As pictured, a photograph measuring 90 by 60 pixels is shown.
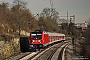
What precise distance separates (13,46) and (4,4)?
24.5m

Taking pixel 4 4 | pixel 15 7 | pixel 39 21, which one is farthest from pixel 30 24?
pixel 39 21

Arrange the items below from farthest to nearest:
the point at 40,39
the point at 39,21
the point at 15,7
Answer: the point at 39,21 < the point at 15,7 < the point at 40,39

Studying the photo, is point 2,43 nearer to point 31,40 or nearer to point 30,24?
point 31,40

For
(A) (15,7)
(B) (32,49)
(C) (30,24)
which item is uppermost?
(A) (15,7)

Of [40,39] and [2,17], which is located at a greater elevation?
[2,17]

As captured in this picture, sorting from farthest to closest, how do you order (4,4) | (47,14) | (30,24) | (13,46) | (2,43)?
(47,14), (30,24), (4,4), (13,46), (2,43)

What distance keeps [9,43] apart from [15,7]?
99.5ft

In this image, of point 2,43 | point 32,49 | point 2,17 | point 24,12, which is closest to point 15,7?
point 24,12

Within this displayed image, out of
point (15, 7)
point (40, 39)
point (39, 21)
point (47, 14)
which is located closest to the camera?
point (40, 39)

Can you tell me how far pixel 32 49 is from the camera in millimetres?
34969

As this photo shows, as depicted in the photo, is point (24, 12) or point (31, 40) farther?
point (24, 12)

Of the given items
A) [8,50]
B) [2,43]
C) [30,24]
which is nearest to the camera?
[2,43]

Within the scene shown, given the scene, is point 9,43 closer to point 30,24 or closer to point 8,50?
point 8,50

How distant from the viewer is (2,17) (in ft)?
142
